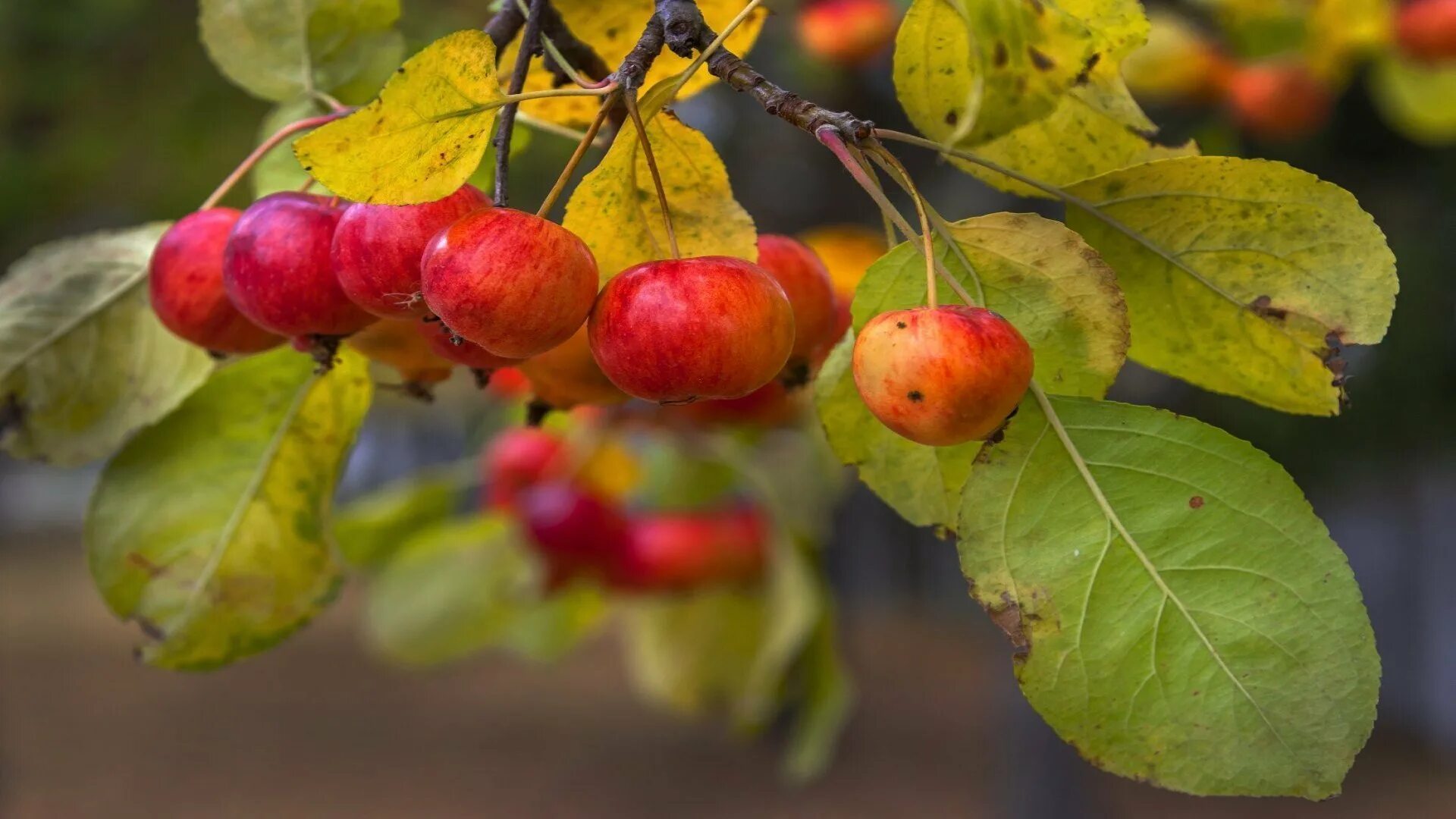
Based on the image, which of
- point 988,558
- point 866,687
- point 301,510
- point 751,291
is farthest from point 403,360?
Answer: point 866,687

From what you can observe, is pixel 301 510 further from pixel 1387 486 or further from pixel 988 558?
pixel 1387 486

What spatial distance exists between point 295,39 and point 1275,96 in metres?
2.19

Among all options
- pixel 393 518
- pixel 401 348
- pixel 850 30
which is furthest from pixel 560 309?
pixel 850 30

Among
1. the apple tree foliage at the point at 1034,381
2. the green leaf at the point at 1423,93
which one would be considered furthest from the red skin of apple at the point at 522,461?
the green leaf at the point at 1423,93

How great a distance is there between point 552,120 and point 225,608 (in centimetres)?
51

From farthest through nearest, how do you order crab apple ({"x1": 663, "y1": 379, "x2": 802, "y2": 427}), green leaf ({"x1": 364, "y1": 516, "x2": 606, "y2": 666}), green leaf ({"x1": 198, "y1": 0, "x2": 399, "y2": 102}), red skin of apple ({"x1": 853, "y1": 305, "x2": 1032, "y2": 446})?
green leaf ({"x1": 364, "y1": 516, "x2": 606, "y2": 666})
crab apple ({"x1": 663, "y1": 379, "x2": 802, "y2": 427})
green leaf ({"x1": 198, "y1": 0, "x2": 399, "y2": 102})
red skin of apple ({"x1": 853, "y1": 305, "x2": 1032, "y2": 446})

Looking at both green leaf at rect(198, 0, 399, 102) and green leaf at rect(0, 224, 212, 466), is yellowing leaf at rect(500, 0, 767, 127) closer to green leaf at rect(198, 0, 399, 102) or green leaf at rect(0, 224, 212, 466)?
green leaf at rect(198, 0, 399, 102)

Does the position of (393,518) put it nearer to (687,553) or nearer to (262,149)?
(687,553)

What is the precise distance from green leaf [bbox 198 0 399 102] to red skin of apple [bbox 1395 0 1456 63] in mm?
2121

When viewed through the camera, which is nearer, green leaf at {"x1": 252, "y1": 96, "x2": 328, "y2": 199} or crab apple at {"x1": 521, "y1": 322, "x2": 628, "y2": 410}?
crab apple at {"x1": 521, "y1": 322, "x2": 628, "y2": 410}

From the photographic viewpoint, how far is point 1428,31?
223 cm

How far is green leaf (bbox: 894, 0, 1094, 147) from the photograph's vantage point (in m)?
0.72

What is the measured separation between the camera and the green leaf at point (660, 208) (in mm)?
781

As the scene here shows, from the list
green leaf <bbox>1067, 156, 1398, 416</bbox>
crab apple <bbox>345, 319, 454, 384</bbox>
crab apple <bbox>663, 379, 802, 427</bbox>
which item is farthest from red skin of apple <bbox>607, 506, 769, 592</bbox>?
green leaf <bbox>1067, 156, 1398, 416</bbox>
